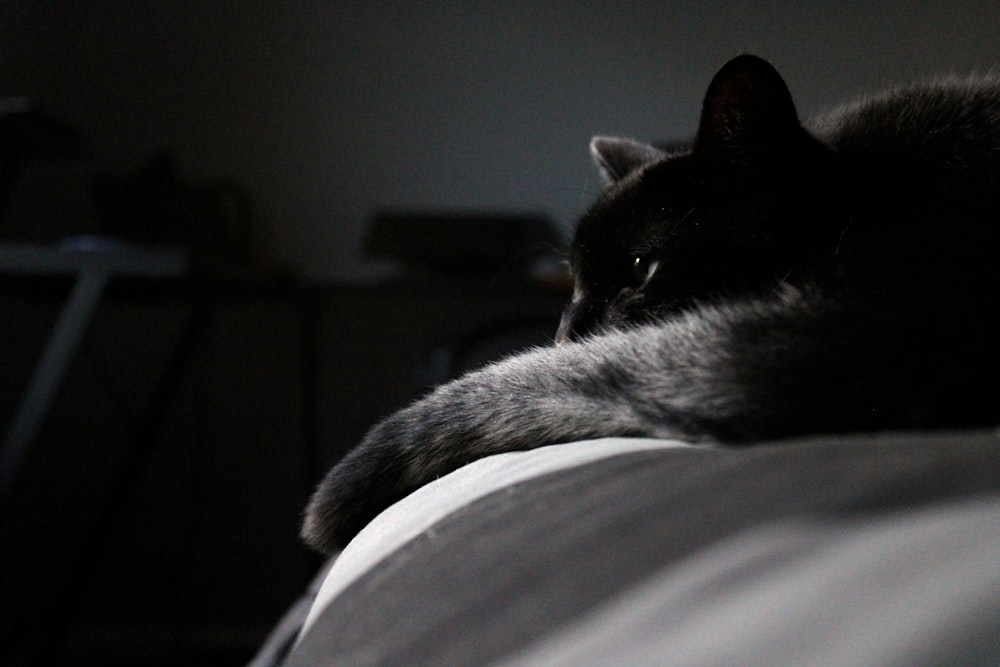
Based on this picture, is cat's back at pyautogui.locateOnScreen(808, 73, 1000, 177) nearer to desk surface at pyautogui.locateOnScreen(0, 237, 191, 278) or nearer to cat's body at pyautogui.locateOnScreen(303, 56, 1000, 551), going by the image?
cat's body at pyautogui.locateOnScreen(303, 56, 1000, 551)

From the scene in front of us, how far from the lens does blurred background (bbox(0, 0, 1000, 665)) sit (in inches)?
77.6

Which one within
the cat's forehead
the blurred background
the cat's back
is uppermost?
the cat's back

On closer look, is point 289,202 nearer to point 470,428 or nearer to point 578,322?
point 578,322

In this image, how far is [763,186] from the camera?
495 millimetres

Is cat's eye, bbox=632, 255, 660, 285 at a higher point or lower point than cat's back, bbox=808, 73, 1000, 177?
lower

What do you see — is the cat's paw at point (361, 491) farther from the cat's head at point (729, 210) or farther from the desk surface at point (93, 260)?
the desk surface at point (93, 260)

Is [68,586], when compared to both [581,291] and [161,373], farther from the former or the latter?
[581,291]

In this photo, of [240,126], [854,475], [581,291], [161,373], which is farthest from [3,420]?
[854,475]

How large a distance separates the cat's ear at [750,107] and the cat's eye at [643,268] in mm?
90

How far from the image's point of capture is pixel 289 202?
7.17 ft

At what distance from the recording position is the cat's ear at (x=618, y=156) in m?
0.72

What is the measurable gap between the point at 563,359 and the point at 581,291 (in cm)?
26

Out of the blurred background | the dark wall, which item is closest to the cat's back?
the blurred background

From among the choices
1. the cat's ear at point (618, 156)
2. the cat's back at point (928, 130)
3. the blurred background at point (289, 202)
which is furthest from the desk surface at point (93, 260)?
the cat's back at point (928, 130)
